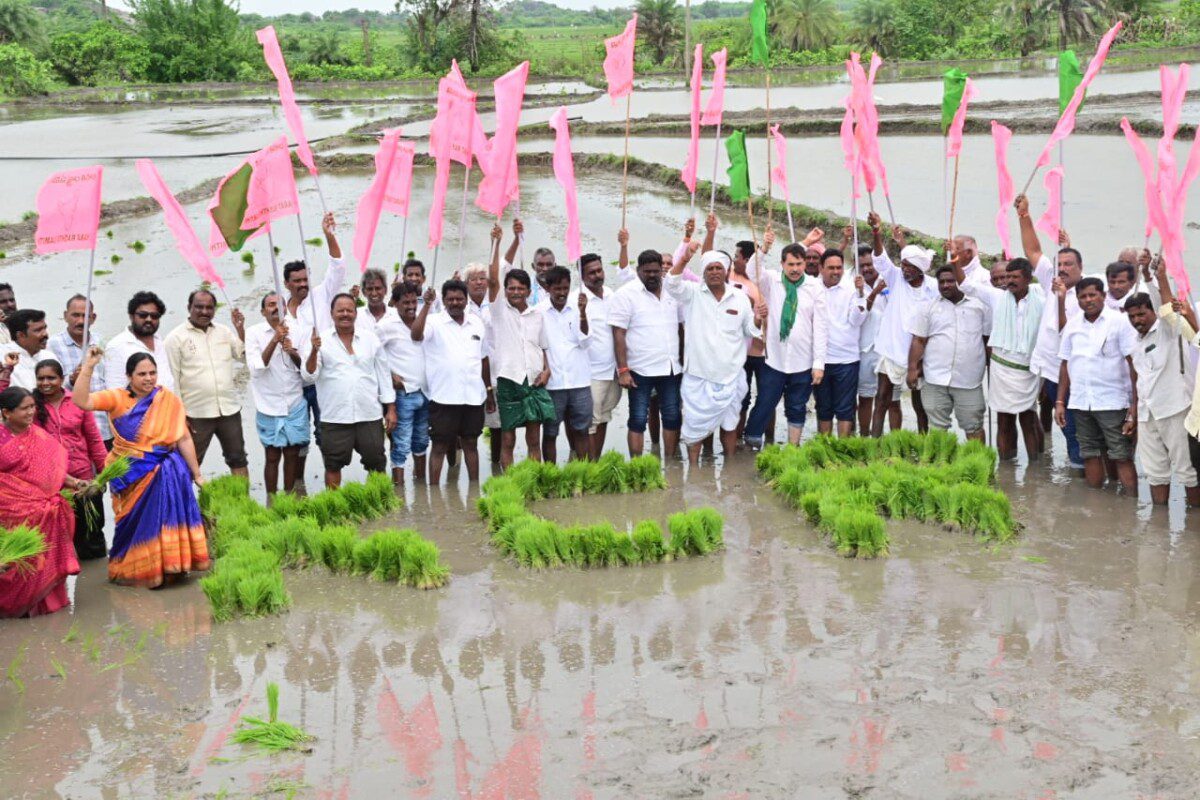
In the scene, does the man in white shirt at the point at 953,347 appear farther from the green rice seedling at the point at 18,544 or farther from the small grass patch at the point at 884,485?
the green rice seedling at the point at 18,544

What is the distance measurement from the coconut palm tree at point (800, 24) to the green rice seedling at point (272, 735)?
53.5m

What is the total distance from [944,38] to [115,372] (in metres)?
49.1

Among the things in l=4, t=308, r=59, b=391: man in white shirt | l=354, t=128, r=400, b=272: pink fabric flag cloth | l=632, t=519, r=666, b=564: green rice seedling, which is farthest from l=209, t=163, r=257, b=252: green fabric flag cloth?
l=632, t=519, r=666, b=564: green rice seedling

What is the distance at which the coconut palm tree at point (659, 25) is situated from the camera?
178 feet

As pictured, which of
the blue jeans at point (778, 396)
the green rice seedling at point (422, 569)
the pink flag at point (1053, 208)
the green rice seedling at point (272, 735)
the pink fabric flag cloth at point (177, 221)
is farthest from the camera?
the blue jeans at point (778, 396)

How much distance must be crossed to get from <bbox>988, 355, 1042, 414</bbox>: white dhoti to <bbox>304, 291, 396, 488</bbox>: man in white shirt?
4.21 metres


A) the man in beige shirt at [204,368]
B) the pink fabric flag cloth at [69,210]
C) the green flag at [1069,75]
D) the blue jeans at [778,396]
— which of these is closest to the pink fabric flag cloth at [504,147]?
the man in beige shirt at [204,368]

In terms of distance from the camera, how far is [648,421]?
10.1 metres

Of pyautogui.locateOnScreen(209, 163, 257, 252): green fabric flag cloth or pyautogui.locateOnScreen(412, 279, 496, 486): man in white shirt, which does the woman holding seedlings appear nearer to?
pyautogui.locateOnScreen(209, 163, 257, 252): green fabric flag cloth

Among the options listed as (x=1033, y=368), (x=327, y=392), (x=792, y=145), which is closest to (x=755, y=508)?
(x=1033, y=368)

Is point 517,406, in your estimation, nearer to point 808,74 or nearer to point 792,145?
point 792,145

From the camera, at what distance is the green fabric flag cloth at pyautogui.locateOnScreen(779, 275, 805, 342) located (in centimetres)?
916

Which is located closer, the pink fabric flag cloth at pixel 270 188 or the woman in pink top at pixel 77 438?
the woman in pink top at pixel 77 438

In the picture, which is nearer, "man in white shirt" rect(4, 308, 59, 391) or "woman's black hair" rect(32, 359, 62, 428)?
"woman's black hair" rect(32, 359, 62, 428)
